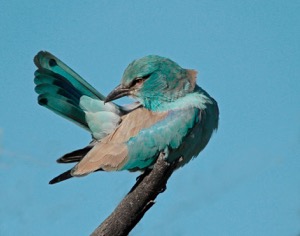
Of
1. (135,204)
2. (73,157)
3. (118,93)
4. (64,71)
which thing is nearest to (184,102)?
(118,93)

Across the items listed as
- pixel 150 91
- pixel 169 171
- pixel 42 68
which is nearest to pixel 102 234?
pixel 169 171

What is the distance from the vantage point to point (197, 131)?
618 centimetres

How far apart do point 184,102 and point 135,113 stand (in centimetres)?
41

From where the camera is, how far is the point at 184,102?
20.7 feet

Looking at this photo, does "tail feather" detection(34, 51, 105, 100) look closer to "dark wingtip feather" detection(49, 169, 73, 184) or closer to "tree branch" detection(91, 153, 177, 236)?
"dark wingtip feather" detection(49, 169, 73, 184)

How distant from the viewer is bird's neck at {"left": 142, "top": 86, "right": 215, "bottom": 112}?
20.6 feet

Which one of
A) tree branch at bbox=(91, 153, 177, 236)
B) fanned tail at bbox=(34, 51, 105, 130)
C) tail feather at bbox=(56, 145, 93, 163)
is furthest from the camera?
fanned tail at bbox=(34, 51, 105, 130)

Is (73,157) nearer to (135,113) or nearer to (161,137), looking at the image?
(135,113)

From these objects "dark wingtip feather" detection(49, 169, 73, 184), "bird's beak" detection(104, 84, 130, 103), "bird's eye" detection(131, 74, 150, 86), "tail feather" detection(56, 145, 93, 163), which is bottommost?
"dark wingtip feather" detection(49, 169, 73, 184)

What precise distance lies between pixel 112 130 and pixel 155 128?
0.52 metres

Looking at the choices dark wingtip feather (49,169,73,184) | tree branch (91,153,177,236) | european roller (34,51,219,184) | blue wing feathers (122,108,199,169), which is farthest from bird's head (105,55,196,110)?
tree branch (91,153,177,236)

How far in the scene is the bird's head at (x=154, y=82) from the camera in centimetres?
633

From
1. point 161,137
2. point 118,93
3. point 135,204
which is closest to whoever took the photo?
point 135,204

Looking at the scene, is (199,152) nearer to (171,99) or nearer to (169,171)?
(171,99)
